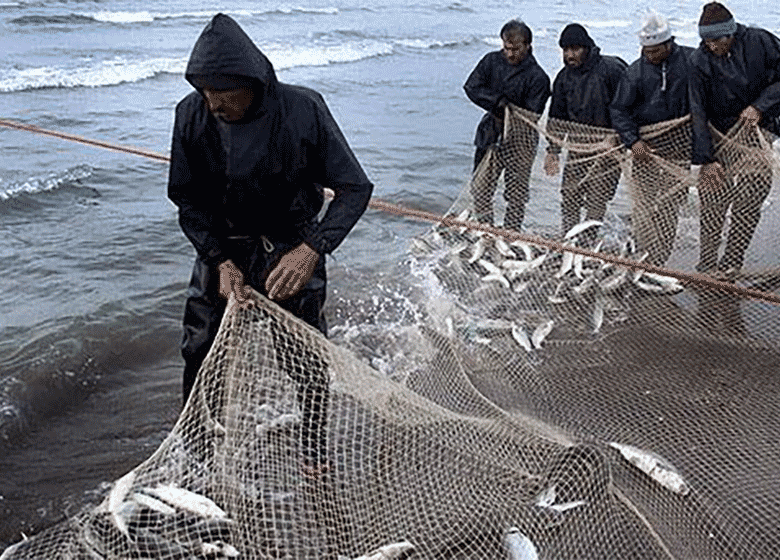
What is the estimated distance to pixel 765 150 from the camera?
22.6 ft

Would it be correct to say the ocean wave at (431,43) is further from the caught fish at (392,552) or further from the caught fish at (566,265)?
the caught fish at (392,552)

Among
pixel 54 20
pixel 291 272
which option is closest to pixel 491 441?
pixel 291 272

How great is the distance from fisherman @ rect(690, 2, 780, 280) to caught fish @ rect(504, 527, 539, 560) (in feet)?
12.6

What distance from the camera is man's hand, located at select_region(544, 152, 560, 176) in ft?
28.7

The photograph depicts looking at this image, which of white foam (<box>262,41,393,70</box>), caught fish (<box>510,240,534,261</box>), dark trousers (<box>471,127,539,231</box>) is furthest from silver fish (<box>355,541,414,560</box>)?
white foam (<box>262,41,393,70</box>)

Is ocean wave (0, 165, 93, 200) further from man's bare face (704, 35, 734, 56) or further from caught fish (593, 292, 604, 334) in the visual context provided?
man's bare face (704, 35, 734, 56)

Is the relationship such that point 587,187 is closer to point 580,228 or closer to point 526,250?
point 580,228

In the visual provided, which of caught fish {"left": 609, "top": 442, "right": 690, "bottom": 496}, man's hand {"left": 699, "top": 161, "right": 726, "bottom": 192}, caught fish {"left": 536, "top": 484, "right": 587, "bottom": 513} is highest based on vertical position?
man's hand {"left": 699, "top": 161, "right": 726, "bottom": 192}

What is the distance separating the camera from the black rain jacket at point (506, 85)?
8430mm

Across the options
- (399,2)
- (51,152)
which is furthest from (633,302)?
(399,2)

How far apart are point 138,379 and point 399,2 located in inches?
1348

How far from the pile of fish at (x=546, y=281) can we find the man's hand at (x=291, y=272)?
9.23ft

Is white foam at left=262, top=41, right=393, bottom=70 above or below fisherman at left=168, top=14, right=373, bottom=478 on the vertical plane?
below

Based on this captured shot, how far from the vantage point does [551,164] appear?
8781 millimetres
